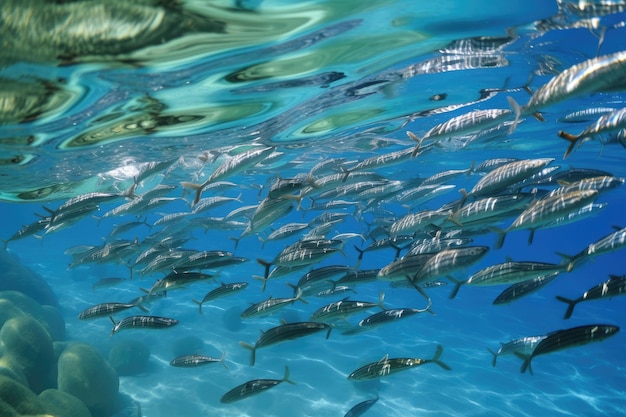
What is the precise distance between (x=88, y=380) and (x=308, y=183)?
822 centimetres

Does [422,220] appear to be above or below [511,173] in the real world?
below

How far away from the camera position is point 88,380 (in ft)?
31.6

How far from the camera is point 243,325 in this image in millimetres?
19094

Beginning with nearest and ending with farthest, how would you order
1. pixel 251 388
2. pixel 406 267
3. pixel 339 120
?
pixel 406 267, pixel 251 388, pixel 339 120

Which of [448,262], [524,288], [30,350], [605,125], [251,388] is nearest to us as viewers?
[605,125]

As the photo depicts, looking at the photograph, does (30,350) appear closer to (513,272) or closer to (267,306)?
(267,306)

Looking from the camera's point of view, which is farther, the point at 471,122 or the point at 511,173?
the point at 471,122

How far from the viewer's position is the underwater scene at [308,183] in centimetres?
538

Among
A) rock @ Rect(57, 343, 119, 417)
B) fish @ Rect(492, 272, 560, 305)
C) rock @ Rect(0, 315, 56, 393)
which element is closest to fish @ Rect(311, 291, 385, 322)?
fish @ Rect(492, 272, 560, 305)

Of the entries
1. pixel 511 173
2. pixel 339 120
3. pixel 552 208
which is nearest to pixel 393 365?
pixel 552 208

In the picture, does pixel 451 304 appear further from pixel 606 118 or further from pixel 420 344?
pixel 606 118

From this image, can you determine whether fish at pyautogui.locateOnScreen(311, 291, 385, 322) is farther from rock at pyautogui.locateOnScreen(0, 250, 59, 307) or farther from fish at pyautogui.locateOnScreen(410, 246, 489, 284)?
rock at pyautogui.locateOnScreen(0, 250, 59, 307)

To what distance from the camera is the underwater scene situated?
538cm

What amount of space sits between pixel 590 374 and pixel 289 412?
13.9 m
